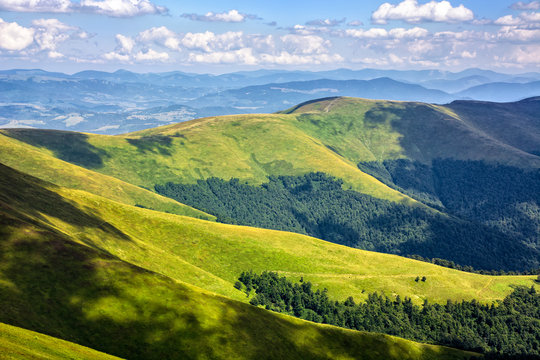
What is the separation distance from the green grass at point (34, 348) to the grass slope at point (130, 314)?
85.7 inches

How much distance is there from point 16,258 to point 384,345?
107091 mm

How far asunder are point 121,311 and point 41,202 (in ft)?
284

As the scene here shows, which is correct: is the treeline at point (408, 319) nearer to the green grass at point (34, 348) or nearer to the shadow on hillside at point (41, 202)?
the shadow on hillside at point (41, 202)

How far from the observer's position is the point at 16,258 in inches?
3612

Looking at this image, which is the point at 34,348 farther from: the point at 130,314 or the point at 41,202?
the point at 41,202

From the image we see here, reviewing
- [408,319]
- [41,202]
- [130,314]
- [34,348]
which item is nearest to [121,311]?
[130,314]

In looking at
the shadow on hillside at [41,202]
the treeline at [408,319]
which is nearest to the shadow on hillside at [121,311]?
the shadow on hillside at [41,202]

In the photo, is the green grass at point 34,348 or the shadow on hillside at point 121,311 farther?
the shadow on hillside at point 121,311

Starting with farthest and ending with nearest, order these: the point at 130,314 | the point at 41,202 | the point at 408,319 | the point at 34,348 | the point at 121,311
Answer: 1. the point at 408,319
2. the point at 41,202
3. the point at 130,314
4. the point at 121,311
5. the point at 34,348

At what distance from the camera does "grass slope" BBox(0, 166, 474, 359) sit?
80.6m

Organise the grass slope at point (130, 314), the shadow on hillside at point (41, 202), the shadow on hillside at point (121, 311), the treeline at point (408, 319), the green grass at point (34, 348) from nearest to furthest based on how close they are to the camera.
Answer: the green grass at point (34, 348) < the shadow on hillside at point (121, 311) < the grass slope at point (130, 314) < the shadow on hillside at point (41, 202) < the treeline at point (408, 319)

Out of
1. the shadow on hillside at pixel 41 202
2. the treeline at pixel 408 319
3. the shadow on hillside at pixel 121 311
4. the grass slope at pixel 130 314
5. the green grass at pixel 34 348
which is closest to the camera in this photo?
the green grass at pixel 34 348

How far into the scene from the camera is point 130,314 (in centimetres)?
8944

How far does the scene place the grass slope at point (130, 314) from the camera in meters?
80.6
